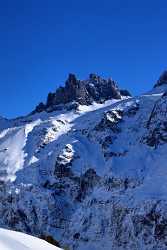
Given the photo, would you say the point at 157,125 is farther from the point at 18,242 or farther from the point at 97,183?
the point at 18,242

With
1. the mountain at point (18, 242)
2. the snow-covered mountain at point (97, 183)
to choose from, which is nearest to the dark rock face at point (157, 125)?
the snow-covered mountain at point (97, 183)

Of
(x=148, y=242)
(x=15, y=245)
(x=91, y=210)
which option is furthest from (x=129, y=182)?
(x=15, y=245)

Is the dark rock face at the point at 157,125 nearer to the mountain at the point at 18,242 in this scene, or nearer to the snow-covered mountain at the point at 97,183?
the snow-covered mountain at the point at 97,183

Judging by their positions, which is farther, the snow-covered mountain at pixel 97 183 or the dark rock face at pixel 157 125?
the dark rock face at pixel 157 125

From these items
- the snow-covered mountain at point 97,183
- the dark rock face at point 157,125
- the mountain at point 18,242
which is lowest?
the mountain at point 18,242

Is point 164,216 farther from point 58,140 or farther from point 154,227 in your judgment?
point 58,140

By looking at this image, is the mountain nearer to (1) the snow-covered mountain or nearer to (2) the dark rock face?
(1) the snow-covered mountain

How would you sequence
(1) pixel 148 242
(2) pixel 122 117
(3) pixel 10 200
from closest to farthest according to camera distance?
(1) pixel 148 242 → (3) pixel 10 200 → (2) pixel 122 117

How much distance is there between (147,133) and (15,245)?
16122 centimetres

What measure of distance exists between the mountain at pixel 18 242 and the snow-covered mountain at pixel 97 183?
116 metres

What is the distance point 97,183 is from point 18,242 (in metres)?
149

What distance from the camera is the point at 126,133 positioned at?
616 ft

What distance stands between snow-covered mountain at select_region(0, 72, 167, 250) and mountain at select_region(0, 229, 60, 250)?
116320 millimetres

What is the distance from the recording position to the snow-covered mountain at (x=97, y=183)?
147375mm
